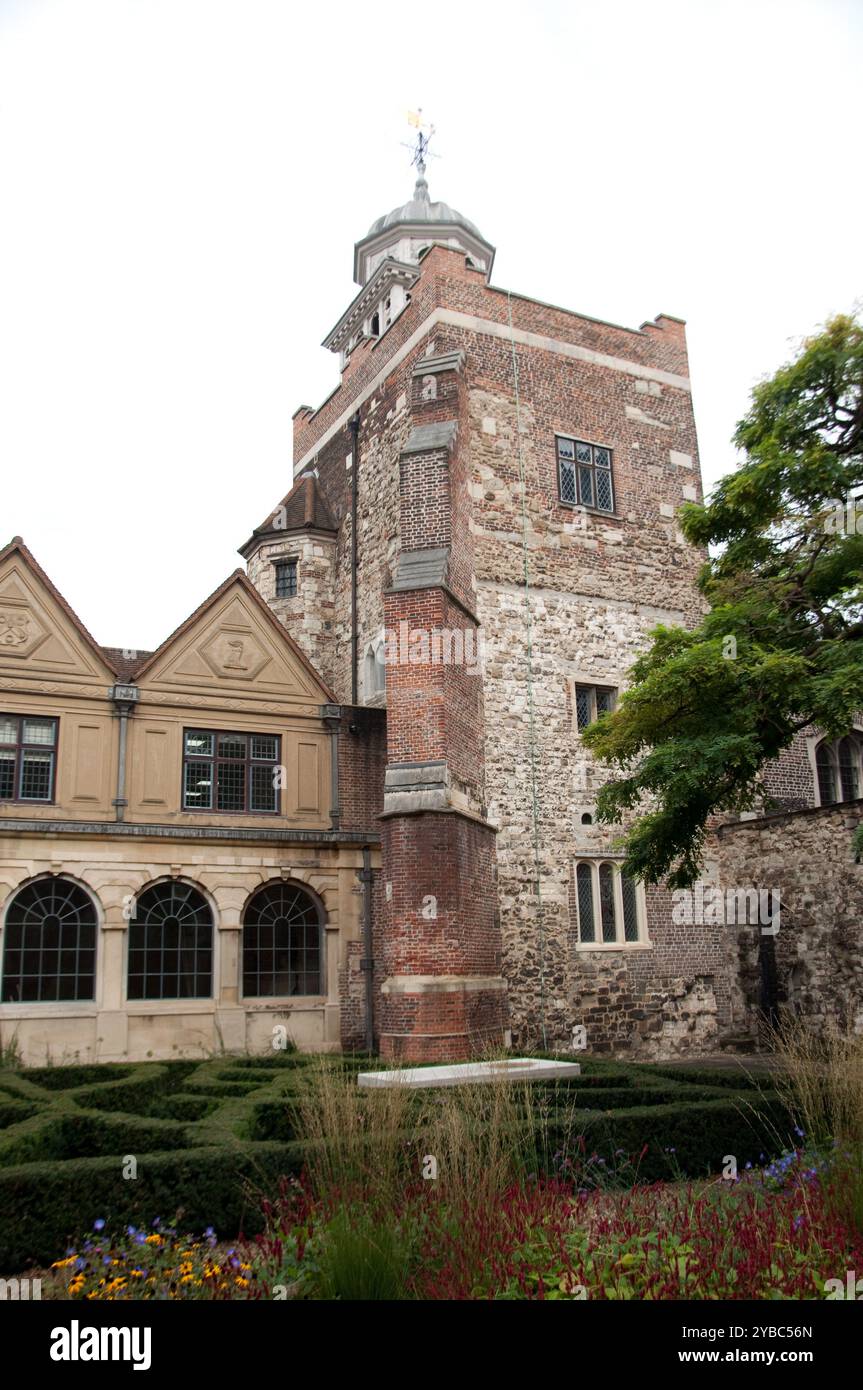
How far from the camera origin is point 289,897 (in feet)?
64.3

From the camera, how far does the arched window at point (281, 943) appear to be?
1900 cm

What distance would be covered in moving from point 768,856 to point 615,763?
3.43 meters

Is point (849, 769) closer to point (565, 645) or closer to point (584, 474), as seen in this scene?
point (565, 645)

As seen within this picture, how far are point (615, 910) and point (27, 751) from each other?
10963mm

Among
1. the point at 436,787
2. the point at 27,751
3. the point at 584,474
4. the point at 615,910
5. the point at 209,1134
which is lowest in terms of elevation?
the point at 209,1134

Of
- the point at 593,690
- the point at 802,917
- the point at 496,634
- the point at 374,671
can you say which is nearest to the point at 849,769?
the point at 802,917

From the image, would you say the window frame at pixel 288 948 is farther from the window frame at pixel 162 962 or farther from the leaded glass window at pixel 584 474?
the leaded glass window at pixel 584 474

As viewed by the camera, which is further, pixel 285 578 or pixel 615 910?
pixel 285 578

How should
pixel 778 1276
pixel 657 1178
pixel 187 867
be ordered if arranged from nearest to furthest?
pixel 778 1276 → pixel 657 1178 → pixel 187 867

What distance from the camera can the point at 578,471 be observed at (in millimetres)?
22625

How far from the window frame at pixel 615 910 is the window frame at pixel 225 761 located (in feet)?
19.0

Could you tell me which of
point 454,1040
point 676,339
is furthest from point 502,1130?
point 676,339

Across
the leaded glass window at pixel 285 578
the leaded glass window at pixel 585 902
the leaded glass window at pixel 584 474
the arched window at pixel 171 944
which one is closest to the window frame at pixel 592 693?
the leaded glass window at pixel 585 902

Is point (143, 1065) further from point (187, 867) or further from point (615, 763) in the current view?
point (615, 763)
